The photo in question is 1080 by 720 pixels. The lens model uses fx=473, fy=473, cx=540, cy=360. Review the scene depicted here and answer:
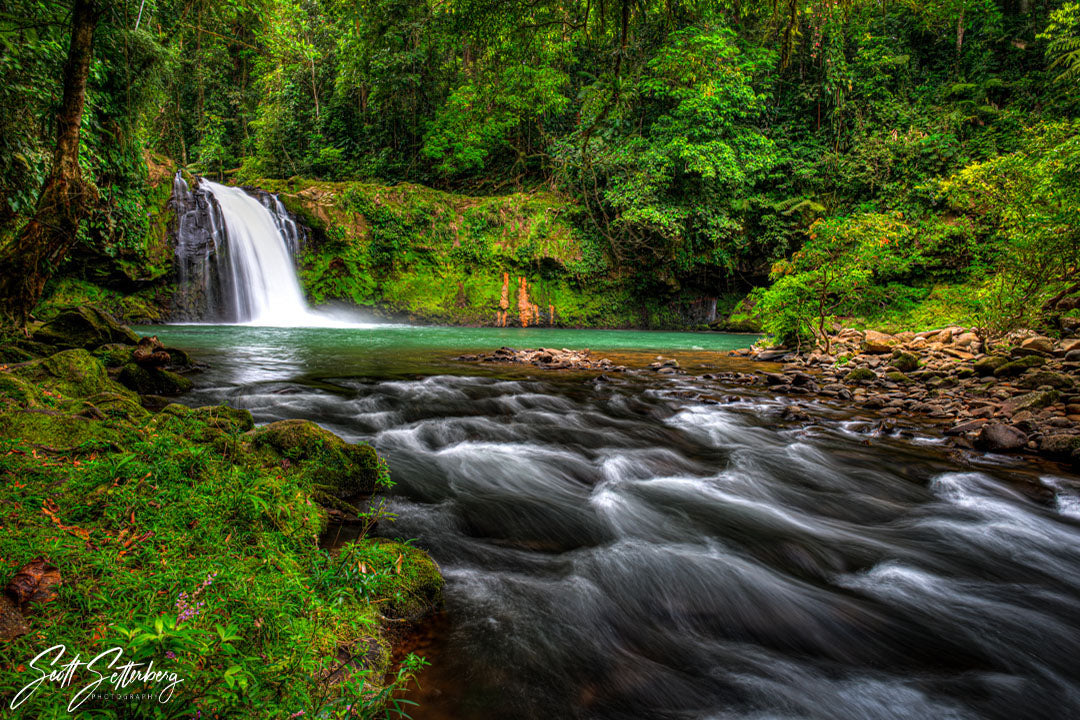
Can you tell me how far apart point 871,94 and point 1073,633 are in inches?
954

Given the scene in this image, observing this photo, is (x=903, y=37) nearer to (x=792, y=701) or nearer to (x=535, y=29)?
(x=535, y=29)

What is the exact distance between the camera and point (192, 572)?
135 cm

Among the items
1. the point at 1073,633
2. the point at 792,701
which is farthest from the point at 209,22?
the point at 1073,633

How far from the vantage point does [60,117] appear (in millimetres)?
4090

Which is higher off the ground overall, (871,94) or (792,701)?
(871,94)

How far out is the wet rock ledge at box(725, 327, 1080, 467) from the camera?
477cm

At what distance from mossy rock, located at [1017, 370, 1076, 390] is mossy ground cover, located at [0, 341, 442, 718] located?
24.9ft

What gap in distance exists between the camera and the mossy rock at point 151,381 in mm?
5027

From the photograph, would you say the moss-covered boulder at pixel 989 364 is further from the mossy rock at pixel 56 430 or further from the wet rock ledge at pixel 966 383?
the mossy rock at pixel 56 430

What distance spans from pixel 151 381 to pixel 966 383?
10.5m

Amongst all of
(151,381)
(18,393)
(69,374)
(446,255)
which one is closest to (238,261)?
(446,255)

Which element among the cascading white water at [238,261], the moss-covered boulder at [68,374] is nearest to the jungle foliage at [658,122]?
the cascading white water at [238,261]

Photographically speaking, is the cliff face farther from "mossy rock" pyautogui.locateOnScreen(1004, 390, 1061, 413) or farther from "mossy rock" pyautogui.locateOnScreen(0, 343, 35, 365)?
"mossy rock" pyautogui.locateOnScreen(1004, 390, 1061, 413)

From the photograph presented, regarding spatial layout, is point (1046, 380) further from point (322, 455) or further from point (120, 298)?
point (120, 298)
